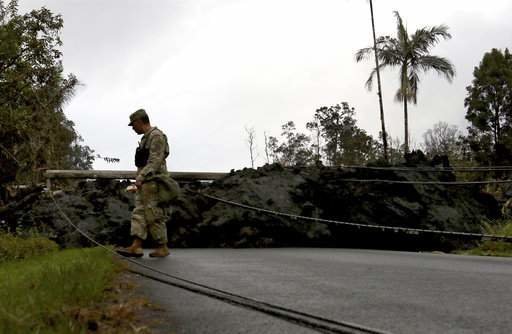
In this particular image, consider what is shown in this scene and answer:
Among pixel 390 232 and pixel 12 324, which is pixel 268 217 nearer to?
pixel 390 232

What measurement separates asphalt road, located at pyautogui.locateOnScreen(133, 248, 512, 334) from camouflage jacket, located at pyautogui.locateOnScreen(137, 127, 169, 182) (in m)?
1.49

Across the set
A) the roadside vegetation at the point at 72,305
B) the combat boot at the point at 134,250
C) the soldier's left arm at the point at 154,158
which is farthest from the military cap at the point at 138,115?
the roadside vegetation at the point at 72,305

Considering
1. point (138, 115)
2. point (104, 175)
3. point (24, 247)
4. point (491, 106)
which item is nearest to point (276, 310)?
point (138, 115)

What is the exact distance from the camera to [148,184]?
8.54m

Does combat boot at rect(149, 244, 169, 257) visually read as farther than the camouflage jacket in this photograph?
Yes

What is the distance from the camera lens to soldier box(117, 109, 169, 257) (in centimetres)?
843

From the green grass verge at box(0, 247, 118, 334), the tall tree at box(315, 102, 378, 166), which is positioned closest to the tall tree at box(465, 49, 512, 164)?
the tall tree at box(315, 102, 378, 166)

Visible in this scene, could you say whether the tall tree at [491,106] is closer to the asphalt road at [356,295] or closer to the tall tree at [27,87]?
the tall tree at [27,87]

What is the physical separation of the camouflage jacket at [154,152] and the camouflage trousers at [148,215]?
20 cm

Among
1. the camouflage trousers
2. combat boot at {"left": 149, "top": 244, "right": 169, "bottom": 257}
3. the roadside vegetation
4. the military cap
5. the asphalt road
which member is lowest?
the asphalt road

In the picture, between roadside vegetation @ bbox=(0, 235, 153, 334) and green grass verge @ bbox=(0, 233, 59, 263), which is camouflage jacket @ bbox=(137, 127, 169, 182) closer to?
roadside vegetation @ bbox=(0, 235, 153, 334)

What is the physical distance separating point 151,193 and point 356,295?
4671mm

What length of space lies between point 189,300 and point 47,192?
1016cm

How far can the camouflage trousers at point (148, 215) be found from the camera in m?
8.54
